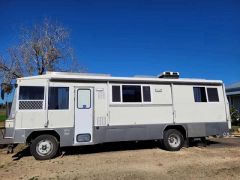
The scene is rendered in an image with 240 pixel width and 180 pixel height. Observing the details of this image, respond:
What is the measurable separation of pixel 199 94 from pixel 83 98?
5016mm

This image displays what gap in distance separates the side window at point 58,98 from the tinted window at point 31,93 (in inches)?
12.2

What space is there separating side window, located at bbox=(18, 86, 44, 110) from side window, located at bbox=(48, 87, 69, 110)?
0.31m

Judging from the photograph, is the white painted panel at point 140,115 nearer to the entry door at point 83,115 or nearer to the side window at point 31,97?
the entry door at point 83,115

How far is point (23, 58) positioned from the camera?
66.9 feet

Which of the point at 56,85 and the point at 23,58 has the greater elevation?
the point at 23,58

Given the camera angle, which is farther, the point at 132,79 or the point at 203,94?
the point at 203,94

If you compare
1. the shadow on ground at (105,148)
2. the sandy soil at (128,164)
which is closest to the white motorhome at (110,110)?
the sandy soil at (128,164)

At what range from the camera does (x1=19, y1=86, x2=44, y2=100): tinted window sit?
889 centimetres

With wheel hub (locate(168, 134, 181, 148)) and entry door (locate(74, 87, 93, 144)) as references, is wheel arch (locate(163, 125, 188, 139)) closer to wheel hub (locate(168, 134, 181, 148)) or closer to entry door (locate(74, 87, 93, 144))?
wheel hub (locate(168, 134, 181, 148))

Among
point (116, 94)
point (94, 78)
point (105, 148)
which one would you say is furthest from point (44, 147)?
point (116, 94)

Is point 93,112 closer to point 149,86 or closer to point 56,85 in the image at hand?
point 56,85

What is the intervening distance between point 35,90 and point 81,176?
3.73m

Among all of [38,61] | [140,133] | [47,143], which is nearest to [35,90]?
[47,143]

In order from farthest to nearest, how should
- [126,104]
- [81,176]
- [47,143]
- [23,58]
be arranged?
1. [23,58]
2. [126,104]
3. [47,143]
4. [81,176]
